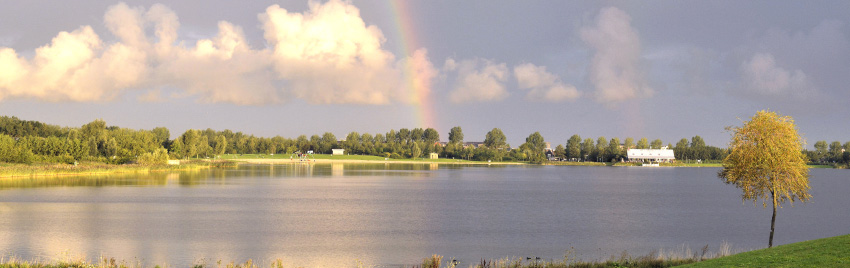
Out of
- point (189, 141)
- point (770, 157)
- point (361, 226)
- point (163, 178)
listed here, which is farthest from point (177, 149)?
point (770, 157)

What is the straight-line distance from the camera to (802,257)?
51.0 ft

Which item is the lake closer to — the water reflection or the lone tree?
the lone tree

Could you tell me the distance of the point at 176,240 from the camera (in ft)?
87.9

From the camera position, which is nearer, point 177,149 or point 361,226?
point 361,226

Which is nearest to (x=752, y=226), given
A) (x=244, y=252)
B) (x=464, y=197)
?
(x=464, y=197)

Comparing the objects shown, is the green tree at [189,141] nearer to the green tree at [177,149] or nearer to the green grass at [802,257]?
the green tree at [177,149]

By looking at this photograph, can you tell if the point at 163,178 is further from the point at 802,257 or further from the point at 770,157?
the point at 802,257

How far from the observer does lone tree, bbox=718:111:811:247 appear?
76.4ft

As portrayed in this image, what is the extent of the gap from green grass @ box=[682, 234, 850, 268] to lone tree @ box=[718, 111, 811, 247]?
5.66 metres

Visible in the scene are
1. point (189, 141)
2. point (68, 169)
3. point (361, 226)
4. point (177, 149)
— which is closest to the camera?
point (361, 226)

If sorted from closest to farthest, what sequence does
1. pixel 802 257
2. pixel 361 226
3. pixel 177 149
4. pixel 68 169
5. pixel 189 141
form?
pixel 802 257, pixel 361 226, pixel 68 169, pixel 177 149, pixel 189 141

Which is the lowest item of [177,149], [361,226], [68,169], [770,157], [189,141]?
[361,226]

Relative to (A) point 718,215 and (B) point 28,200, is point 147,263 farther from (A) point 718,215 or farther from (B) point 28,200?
(A) point 718,215

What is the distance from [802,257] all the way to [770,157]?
28.5 ft
